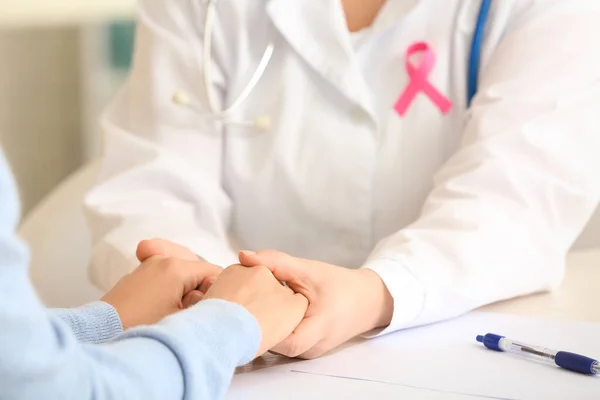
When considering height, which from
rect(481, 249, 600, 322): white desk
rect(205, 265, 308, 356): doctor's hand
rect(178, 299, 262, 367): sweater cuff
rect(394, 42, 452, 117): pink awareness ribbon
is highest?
rect(394, 42, 452, 117): pink awareness ribbon

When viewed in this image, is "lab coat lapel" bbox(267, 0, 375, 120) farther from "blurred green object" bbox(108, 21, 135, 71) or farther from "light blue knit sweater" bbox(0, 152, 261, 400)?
"blurred green object" bbox(108, 21, 135, 71)

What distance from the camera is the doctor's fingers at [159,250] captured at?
73 centimetres

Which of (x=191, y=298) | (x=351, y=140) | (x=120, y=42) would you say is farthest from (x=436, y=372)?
(x=120, y=42)

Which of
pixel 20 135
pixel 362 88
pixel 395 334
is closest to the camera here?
pixel 395 334

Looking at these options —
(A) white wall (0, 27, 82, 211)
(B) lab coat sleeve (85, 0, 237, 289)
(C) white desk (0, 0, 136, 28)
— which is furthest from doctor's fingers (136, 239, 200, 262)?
(C) white desk (0, 0, 136, 28)

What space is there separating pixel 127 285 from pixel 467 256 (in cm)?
31

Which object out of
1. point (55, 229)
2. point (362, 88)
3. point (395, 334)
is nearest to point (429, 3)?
point (362, 88)

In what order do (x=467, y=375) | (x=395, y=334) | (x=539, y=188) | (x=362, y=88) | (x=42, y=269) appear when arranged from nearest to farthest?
1. (x=467, y=375)
2. (x=395, y=334)
3. (x=539, y=188)
4. (x=362, y=88)
5. (x=42, y=269)

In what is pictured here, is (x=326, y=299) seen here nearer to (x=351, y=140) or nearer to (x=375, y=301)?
(x=375, y=301)

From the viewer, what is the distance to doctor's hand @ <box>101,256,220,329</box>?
0.64 m

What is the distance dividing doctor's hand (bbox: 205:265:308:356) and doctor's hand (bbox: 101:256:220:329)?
0.05 meters

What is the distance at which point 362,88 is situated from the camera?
3.01ft

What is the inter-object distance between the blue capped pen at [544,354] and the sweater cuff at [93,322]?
0.95ft

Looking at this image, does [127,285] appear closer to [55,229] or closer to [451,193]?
[451,193]
